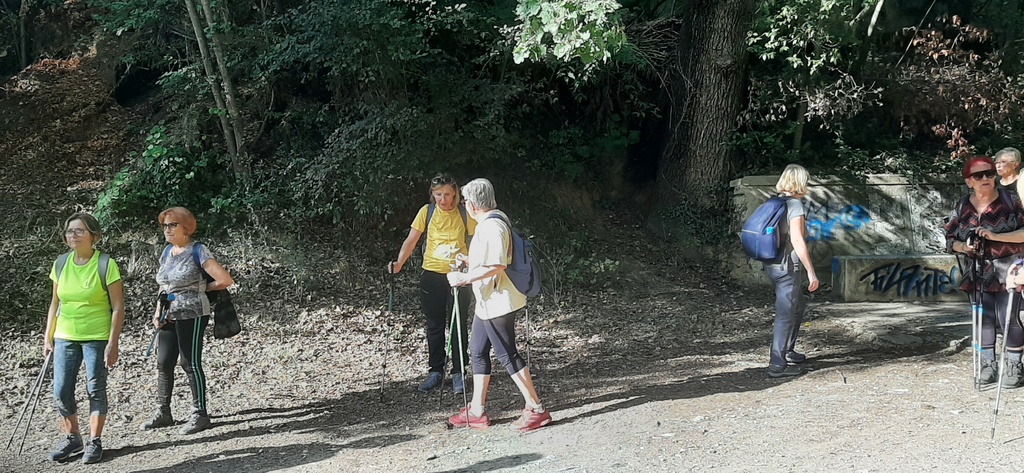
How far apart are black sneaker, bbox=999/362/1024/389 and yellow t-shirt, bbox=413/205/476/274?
12.8 feet

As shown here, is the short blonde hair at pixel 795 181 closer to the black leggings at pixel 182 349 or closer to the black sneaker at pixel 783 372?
the black sneaker at pixel 783 372

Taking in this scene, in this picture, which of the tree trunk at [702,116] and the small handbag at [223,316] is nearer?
the small handbag at [223,316]

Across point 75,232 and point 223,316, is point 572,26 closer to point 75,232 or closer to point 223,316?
point 223,316

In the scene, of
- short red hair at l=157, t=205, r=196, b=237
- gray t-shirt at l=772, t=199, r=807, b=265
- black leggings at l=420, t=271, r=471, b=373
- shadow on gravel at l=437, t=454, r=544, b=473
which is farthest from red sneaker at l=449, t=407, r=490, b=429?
gray t-shirt at l=772, t=199, r=807, b=265

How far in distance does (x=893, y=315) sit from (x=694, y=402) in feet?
15.6

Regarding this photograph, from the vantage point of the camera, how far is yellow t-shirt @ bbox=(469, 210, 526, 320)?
5.19m

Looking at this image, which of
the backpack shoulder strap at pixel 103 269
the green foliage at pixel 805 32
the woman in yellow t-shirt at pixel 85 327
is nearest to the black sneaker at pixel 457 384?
the woman in yellow t-shirt at pixel 85 327

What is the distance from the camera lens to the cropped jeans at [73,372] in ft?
17.7

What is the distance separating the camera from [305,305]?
383 inches

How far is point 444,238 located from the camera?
648 cm

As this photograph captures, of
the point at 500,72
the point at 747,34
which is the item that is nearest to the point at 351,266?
the point at 500,72

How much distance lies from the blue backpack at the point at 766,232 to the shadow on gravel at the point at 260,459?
3381 mm

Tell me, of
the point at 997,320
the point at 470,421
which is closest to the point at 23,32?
the point at 470,421

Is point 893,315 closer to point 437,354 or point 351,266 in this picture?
point 437,354
